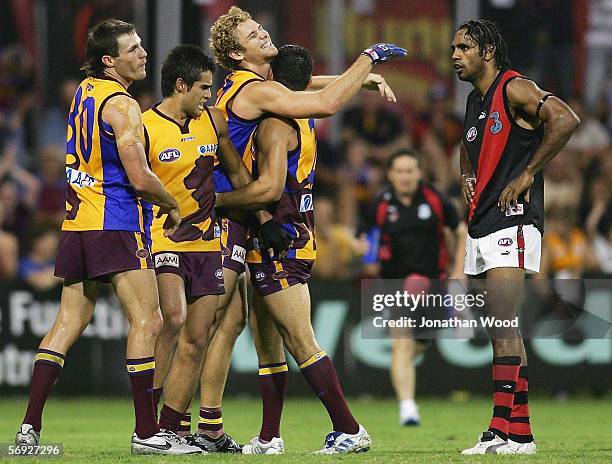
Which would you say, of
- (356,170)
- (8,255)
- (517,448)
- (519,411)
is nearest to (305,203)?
(519,411)

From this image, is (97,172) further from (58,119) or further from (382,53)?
(58,119)

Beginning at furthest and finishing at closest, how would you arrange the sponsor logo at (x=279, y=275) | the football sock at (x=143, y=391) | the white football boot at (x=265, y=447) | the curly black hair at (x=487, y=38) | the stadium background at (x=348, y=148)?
the stadium background at (x=348, y=148) → the curly black hair at (x=487, y=38) → the white football boot at (x=265, y=447) → the sponsor logo at (x=279, y=275) → the football sock at (x=143, y=391)

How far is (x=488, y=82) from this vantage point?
795cm

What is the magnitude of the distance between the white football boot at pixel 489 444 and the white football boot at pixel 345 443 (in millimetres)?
612

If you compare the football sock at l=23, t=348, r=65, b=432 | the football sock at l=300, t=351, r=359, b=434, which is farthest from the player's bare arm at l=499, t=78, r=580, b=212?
the football sock at l=23, t=348, r=65, b=432

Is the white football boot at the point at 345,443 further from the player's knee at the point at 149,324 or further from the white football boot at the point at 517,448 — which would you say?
the player's knee at the point at 149,324

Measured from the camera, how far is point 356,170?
15.8 meters

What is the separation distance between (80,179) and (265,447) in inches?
79.6

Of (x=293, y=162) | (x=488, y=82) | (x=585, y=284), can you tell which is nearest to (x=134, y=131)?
(x=293, y=162)

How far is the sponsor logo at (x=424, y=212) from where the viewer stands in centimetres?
1149

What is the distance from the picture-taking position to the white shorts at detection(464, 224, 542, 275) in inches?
304

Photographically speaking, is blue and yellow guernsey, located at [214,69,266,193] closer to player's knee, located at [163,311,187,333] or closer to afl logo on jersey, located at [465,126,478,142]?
player's knee, located at [163,311,187,333]

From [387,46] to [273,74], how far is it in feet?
2.45

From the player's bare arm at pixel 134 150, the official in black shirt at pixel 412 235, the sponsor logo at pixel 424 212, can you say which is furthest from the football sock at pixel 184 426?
the sponsor logo at pixel 424 212
